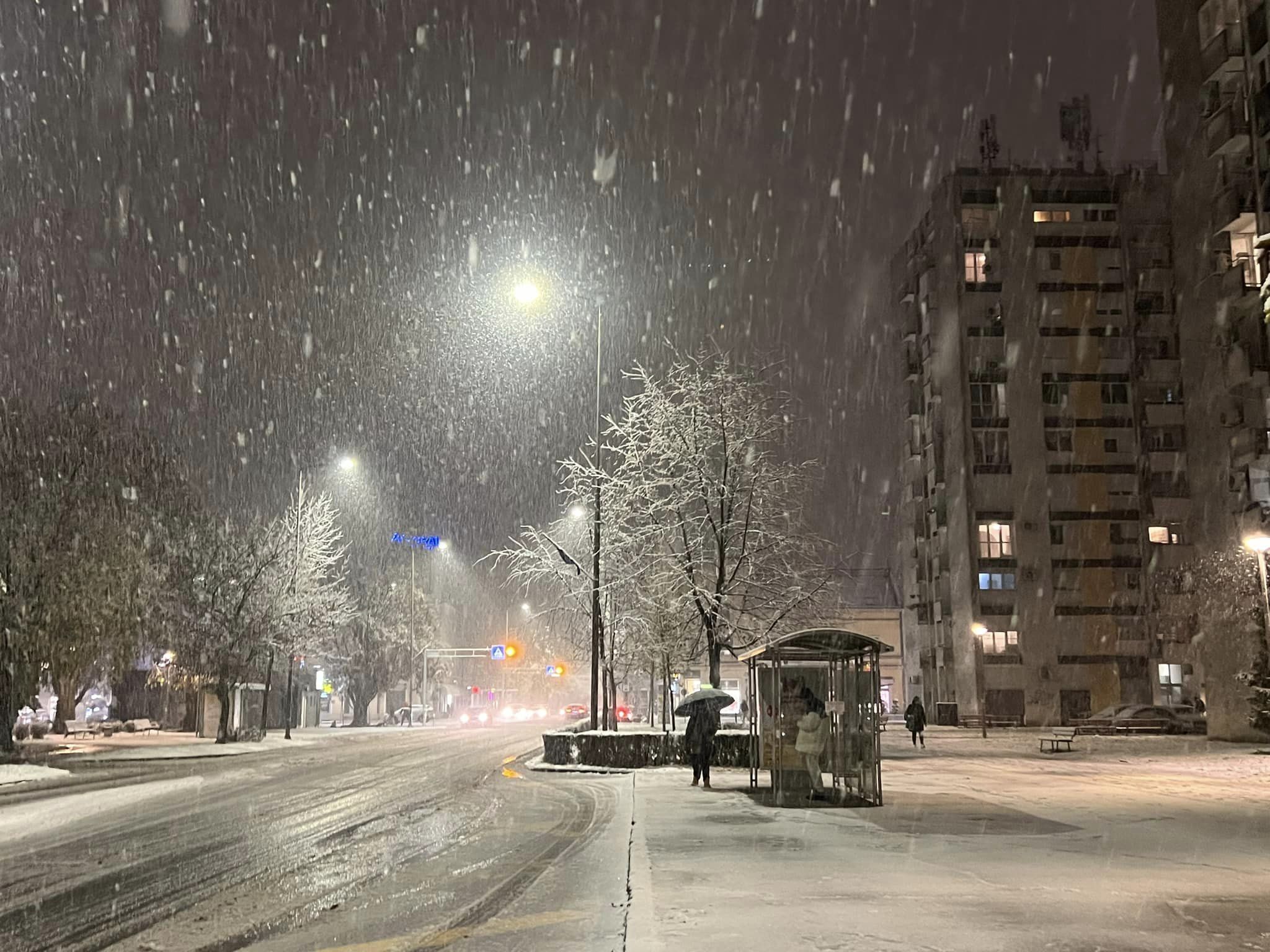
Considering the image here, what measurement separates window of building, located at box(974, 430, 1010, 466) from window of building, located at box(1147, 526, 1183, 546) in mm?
9653

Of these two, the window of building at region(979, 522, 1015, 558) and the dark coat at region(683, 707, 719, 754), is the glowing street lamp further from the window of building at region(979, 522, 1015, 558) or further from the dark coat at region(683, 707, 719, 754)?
the window of building at region(979, 522, 1015, 558)

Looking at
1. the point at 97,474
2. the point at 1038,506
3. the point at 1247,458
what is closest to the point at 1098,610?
the point at 1038,506

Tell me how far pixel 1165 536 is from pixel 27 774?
61179 mm

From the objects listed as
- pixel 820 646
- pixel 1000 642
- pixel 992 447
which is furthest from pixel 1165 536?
pixel 820 646

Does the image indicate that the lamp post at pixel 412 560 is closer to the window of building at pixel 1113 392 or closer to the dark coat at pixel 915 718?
the dark coat at pixel 915 718

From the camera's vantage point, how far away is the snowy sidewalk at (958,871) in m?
7.21

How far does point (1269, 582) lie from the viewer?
33.9 metres

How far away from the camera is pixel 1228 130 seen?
126 feet

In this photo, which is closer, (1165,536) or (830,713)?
(830,713)

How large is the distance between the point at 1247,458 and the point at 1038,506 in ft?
88.1

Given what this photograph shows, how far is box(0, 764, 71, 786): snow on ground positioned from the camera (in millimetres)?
23891

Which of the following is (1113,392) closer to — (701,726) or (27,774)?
(701,726)

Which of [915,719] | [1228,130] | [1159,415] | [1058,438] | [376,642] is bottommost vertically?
[915,719]

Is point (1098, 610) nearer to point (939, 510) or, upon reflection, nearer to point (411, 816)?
point (939, 510)
